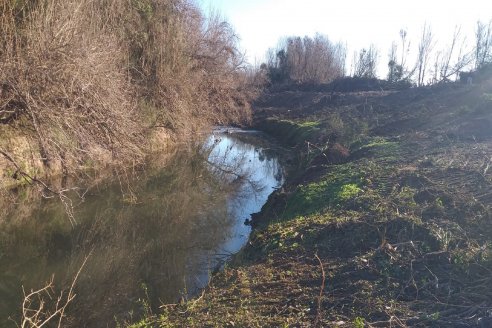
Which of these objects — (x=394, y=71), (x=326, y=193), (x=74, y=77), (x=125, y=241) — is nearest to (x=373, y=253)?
(x=326, y=193)

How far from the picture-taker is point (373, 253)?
20.4ft

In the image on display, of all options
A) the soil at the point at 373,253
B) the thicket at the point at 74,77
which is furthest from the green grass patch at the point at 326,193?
the thicket at the point at 74,77

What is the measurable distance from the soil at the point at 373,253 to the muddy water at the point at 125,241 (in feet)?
3.53

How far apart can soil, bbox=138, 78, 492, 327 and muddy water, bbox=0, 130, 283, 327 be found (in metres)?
1.07

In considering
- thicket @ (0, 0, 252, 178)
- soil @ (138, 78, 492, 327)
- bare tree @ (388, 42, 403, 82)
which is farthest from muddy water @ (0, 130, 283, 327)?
bare tree @ (388, 42, 403, 82)

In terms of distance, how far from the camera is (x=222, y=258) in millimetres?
9141

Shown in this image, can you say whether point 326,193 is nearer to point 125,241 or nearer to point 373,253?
point 373,253

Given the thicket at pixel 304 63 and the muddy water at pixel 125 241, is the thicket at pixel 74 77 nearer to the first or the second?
the muddy water at pixel 125 241

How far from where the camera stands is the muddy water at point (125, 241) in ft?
23.9

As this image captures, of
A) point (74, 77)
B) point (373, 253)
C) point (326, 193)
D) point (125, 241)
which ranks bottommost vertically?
point (125, 241)

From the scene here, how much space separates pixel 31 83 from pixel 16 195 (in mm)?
4022

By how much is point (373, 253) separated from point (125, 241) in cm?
601

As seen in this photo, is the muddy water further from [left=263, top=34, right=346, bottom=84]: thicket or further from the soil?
[left=263, top=34, right=346, bottom=84]: thicket

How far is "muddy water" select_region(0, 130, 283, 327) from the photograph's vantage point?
287 inches
